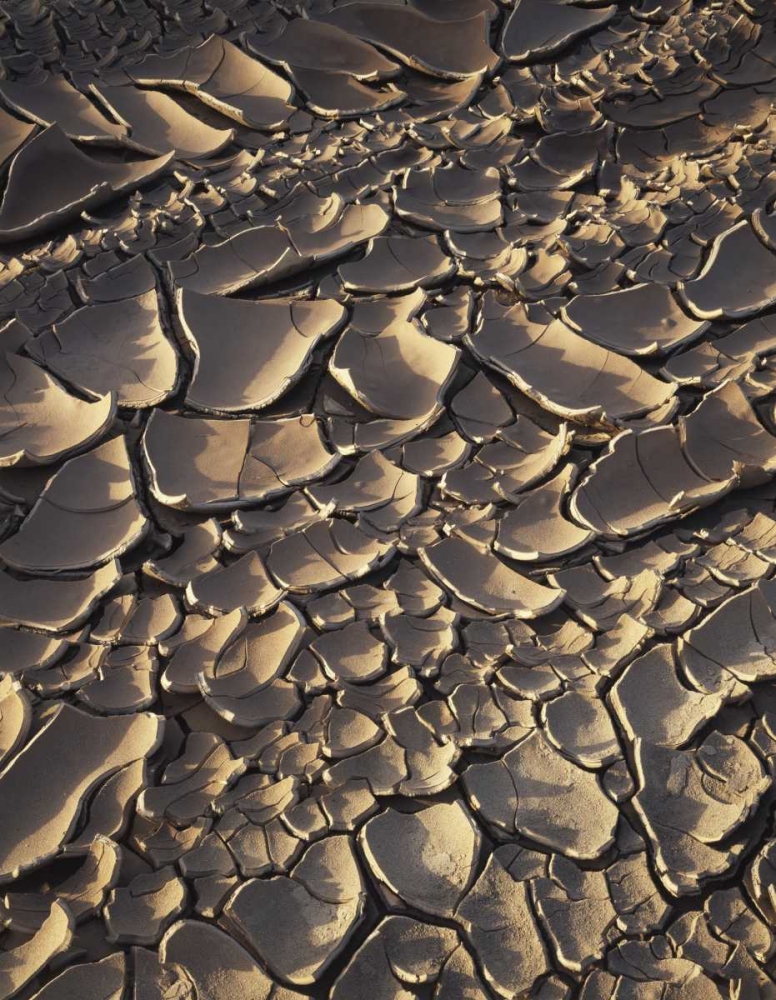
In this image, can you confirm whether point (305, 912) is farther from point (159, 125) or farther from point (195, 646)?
point (159, 125)

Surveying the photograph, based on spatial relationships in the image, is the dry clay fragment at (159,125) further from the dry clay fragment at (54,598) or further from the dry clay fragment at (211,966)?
the dry clay fragment at (211,966)

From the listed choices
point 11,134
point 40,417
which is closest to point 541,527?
point 40,417

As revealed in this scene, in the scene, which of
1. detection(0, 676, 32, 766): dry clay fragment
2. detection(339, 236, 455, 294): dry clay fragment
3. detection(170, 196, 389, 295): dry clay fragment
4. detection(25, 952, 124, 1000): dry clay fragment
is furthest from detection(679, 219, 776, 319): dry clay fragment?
detection(25, 952, 124, 1000): dry clay fragment

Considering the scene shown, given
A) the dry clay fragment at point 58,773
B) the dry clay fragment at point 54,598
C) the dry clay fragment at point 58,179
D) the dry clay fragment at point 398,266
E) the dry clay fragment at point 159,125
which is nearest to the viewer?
the dry clay fragment at point 58,773

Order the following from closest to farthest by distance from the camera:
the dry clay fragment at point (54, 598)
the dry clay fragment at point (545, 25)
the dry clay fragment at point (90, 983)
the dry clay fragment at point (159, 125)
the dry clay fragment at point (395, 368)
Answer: the dry clay fragment at point (90, 983) → the dry clay fragment at point (54, 598) → the dry clay fragment at point (395, 368) → the dry clay fragment at point (159, 125) → the dry clay fragment at point (545, 25)

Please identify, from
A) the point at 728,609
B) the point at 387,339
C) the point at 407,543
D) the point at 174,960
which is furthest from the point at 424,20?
the point at 174,960

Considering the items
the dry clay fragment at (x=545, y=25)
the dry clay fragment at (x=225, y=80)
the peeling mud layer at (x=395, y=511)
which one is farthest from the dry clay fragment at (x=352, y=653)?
the dry clay fragment at (x=545, y=25)

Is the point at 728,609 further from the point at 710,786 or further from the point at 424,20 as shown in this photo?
the point at 424,20
